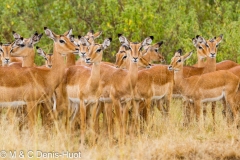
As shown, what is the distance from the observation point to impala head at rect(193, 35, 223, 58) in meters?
13.5

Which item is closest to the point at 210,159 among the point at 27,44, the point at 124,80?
the point at 124,80

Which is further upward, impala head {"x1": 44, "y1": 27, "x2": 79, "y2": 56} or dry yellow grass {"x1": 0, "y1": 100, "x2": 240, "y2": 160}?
impala head {"x1": 44, "y1": 27, "x2": 79, "y2": 56}

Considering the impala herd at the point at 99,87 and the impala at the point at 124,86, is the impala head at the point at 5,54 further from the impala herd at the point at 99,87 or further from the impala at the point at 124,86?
the impala at the point at 124,86

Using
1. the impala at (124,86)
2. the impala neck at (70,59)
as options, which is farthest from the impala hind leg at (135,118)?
the impala neck at (70,59)

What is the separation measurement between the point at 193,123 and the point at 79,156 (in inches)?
125

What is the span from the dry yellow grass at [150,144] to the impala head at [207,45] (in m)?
2.95

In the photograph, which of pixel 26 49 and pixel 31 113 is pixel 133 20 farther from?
pixel 31 113

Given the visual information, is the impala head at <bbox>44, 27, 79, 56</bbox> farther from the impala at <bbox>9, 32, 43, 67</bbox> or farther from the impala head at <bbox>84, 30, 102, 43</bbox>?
the impala head at <bbox>84, 30, 102, 43</bbox>

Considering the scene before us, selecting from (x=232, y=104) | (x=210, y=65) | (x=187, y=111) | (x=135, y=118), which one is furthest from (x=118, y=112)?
(x=210, y=65)

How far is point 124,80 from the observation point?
36.3ft

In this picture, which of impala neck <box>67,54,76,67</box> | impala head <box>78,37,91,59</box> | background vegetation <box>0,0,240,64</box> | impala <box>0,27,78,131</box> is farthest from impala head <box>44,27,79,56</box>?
background vegetation <box>0,0,240,64</box>

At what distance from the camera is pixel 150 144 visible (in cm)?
959

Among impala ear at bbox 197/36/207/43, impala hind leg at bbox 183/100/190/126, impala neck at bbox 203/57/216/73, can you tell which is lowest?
impala hind leg at bbox 183/100/190/126

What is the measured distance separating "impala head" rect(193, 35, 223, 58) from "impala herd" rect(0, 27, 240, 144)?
0.58m
